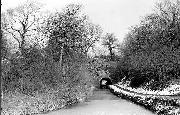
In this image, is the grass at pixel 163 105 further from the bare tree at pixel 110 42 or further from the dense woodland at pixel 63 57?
the bare tree at pixel 110 42

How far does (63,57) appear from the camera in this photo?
41.0 m

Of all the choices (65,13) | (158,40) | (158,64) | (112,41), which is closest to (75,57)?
(65,13)

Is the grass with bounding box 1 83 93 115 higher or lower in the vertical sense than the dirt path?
higher

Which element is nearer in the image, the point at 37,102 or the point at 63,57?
the point at 37,102

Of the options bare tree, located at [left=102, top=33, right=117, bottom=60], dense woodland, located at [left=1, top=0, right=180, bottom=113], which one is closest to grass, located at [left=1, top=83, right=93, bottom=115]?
dense woodland, located at [left=1, top=0, right=180, bottom=113]

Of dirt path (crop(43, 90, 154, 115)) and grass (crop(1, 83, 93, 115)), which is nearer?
grass (crop(1, 83, 93, 115))

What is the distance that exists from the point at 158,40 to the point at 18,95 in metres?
27.7

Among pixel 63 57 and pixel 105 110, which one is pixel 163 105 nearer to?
pixel 105 110

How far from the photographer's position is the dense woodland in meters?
26.6

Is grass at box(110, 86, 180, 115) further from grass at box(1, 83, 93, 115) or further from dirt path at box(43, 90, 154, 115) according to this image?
grass at box(1, 83, 93, 115)

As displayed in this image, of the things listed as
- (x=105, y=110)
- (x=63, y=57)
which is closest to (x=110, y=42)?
(x=63, y=57)

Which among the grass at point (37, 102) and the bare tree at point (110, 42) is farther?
the bare tree at point (110, 42)

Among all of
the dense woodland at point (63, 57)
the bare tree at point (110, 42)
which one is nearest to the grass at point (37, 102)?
the dense woodland at point (63, 57)

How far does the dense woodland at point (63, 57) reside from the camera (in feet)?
87.4
